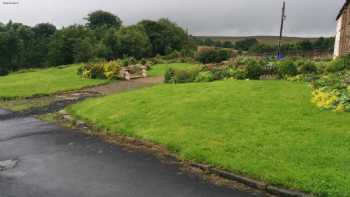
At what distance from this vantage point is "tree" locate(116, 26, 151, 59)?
178ft

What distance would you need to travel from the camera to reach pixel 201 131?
8375 millimetres

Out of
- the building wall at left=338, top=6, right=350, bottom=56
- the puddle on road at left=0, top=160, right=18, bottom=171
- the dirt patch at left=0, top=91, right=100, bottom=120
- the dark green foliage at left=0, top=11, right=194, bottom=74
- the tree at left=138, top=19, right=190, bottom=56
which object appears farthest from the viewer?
the tree at left=138, top=19, right=190, bottom=56

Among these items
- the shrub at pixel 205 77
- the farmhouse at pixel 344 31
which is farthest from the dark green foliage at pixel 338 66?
the farmhouse at pixel 344 31

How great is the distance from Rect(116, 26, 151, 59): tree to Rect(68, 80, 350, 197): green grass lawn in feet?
136

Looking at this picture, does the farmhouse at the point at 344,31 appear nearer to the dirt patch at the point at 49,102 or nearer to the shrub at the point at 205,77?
the shrub at the point at 205,77

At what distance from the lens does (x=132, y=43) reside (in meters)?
54.4

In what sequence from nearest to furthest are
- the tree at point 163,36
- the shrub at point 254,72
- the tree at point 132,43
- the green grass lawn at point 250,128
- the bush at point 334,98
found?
the green grass lawn at point 250,128, the bush at point 334,98, the shrub at point 254,72, the tree at point 132,43, the tree at point 163,36

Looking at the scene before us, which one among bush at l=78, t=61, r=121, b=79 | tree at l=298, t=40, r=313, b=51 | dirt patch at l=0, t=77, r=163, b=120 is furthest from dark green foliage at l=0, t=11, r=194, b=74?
dirt patch at l=0, t=77, r=163, b=120

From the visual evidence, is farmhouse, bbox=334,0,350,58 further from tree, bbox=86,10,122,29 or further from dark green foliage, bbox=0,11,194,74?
tree, bbox=86,10,122,29

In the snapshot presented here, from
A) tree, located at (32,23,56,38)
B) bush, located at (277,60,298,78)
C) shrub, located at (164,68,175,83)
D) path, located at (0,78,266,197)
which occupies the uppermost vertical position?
tree, located at (32,23,56,38)

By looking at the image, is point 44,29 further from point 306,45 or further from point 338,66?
point 338,66

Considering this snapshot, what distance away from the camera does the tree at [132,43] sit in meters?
54.2

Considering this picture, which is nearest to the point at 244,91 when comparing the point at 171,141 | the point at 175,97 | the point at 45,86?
the point at 175,97

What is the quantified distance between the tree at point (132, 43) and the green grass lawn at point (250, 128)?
4158 centimetres
